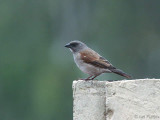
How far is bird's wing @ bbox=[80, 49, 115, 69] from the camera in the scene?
396 inches

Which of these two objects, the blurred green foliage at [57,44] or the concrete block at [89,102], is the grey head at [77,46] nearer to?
the concrete block at [89,102]

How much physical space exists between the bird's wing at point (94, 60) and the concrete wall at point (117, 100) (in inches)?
104

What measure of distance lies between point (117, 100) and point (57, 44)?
2667 cm

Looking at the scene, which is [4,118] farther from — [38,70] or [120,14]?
[120,14]

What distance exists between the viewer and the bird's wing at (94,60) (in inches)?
396

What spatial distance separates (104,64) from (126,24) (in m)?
23.2

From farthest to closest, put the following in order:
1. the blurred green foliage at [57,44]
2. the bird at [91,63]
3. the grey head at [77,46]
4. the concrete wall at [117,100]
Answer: the blurred green foliage at [57,44], the grey head at [77,46], the bird at [91,63], the concrete wall at [117,100]

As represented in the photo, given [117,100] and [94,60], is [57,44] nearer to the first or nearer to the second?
[94,60]

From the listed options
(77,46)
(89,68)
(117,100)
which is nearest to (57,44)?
(77,46)

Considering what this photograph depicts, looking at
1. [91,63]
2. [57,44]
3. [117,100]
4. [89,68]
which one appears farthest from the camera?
[57,44]

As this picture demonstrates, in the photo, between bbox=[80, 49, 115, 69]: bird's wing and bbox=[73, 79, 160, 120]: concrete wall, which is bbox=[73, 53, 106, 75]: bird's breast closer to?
bbox=[80, 49, 115, 69]: bird's wing

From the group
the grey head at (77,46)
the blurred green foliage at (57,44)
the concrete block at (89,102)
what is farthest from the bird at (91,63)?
the blurred green foliage at (57,44)

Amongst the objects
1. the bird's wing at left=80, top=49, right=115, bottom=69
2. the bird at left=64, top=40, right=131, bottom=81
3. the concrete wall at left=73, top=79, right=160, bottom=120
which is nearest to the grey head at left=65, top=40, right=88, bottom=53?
the bird at left=64, top=40, right=131, bottom=81

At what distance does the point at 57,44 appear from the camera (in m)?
33.5
